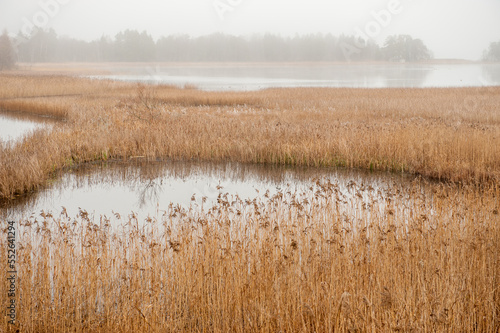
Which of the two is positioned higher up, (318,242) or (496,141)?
(496,141)

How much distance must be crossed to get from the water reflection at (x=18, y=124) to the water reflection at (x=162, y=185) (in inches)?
223

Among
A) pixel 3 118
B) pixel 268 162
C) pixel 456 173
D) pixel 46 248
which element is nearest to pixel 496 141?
pixel 456 173

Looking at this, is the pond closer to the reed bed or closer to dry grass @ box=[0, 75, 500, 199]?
dry grass @ box=[0, 75, 500, 199]

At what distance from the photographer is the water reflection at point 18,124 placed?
53.0ft

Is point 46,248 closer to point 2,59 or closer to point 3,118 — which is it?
point 3,118

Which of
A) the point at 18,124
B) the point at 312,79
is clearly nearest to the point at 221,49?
the point at 312,79

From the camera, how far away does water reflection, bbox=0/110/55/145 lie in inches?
636

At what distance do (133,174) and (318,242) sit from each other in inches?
273

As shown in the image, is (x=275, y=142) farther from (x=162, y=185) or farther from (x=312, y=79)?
(x=312, y=79)

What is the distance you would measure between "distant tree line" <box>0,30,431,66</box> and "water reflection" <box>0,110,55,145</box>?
9646 cm

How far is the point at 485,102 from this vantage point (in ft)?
74.8

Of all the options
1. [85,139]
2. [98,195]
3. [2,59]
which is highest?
[2,59]

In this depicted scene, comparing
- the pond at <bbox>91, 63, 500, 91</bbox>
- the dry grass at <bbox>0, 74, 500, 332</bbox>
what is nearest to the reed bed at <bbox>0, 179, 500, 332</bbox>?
the dry grass at <bbox>0, 74, 500, 332</bbox>

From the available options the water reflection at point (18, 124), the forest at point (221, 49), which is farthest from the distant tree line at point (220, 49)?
the water reflection at point (18, 124)
